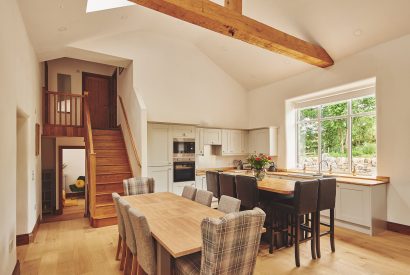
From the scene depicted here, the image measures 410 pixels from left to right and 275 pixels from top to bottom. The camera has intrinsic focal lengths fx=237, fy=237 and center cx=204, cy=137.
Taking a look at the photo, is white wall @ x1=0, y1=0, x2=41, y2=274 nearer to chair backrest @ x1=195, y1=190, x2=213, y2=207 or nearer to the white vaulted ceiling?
the white vaulted ceiling

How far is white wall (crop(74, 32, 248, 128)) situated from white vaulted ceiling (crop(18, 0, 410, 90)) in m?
0.23

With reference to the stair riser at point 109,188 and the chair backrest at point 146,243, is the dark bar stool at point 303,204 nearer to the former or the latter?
the chair backrest at point 146,243

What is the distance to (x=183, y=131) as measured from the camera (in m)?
5.78

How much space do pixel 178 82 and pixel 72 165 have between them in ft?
19.2

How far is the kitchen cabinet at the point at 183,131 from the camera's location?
567 cm

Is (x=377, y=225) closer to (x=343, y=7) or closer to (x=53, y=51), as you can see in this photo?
(x=343, y=7)

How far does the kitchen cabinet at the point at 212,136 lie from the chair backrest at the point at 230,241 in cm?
471

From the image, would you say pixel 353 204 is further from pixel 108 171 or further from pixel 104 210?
pixel 108 171

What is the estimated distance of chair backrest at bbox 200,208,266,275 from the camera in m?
1.52

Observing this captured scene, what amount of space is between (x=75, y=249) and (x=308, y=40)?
17.7 ft

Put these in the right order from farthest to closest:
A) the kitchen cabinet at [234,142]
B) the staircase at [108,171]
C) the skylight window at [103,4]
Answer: the kitchen cabinet at [234,142]
the staircase at [108,171]
the skylight window at [103,4]

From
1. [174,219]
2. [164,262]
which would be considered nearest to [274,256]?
[174,219]

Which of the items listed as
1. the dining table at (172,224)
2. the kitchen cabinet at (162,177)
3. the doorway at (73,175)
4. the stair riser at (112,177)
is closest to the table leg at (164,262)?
the dining table at (172,224)

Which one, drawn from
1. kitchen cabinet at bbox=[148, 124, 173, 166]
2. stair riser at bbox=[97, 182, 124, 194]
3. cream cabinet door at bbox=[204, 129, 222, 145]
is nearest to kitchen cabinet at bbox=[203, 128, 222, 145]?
cream cabinet door at bbox=[204, 129, 222, 145]
